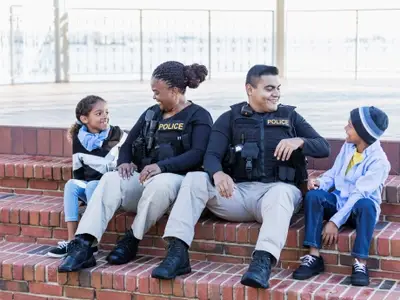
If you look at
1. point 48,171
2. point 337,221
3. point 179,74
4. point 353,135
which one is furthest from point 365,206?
point 48,171

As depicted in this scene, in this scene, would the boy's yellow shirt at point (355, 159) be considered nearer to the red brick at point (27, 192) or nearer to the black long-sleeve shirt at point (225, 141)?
the black long-sleeve shirt at point (225, 141)

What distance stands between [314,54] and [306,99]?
5.08m

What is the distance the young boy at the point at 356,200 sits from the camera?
13.6 ft

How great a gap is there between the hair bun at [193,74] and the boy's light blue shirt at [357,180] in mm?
949

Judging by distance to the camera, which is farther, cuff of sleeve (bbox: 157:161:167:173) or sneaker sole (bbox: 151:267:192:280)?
cuff of sleeve (bbox: 157:161:167:173)

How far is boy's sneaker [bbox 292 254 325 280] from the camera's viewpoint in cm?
421

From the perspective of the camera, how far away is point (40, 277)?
15.3 ft

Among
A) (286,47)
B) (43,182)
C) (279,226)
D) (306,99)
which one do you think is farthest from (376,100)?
(286,47)

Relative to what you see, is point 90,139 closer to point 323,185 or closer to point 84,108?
point 84,108

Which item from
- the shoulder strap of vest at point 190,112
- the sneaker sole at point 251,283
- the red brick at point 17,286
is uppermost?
the shoulder strap of vest at point 190,112

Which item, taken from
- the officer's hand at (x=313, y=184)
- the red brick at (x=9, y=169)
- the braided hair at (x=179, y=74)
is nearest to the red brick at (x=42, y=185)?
the red brick at (x=9, y=169)

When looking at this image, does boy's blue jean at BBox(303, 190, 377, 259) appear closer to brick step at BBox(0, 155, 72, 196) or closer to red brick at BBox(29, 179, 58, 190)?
brick step at BBox(0, 155, 72, 196)

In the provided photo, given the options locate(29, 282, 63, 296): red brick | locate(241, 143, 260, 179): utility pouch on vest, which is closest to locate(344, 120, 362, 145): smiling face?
locate(241, 143, 260, 179): utility pouch on vest

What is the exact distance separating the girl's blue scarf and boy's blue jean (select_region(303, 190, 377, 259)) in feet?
4.47
